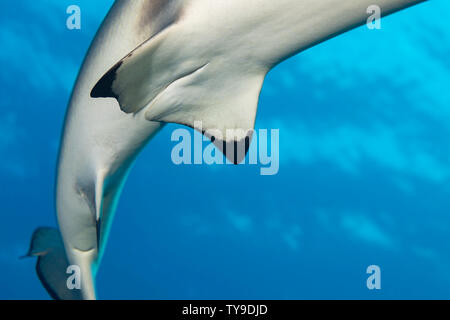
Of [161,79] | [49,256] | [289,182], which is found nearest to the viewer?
[161,79]

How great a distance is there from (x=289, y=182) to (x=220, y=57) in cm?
2149

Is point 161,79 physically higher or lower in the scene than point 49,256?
higher

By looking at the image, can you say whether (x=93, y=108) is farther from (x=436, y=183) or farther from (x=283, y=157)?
(x=436, y=183)

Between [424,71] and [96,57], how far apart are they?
14545 millimetres

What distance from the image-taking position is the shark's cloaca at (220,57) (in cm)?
224

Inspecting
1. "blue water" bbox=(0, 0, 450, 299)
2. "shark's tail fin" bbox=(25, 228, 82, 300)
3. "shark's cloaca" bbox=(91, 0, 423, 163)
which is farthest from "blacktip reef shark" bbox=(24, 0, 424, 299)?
"blue water" bbox=(0, 0, 450, 299)

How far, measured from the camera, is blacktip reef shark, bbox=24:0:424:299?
2.35 meters

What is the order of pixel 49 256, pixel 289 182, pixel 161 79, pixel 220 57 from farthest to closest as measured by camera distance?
1. pixel 289 182
2. pixel 49 256
3. pixel 161 79
4. pixel 220 57

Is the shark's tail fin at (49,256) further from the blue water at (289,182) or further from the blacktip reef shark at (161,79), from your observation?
the blue water at (289,182)

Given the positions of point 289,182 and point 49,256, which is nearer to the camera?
point 49,256

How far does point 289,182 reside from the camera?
2383cm

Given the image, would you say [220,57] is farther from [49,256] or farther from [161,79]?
[49,256]

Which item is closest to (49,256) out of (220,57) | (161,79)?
(161,79)
